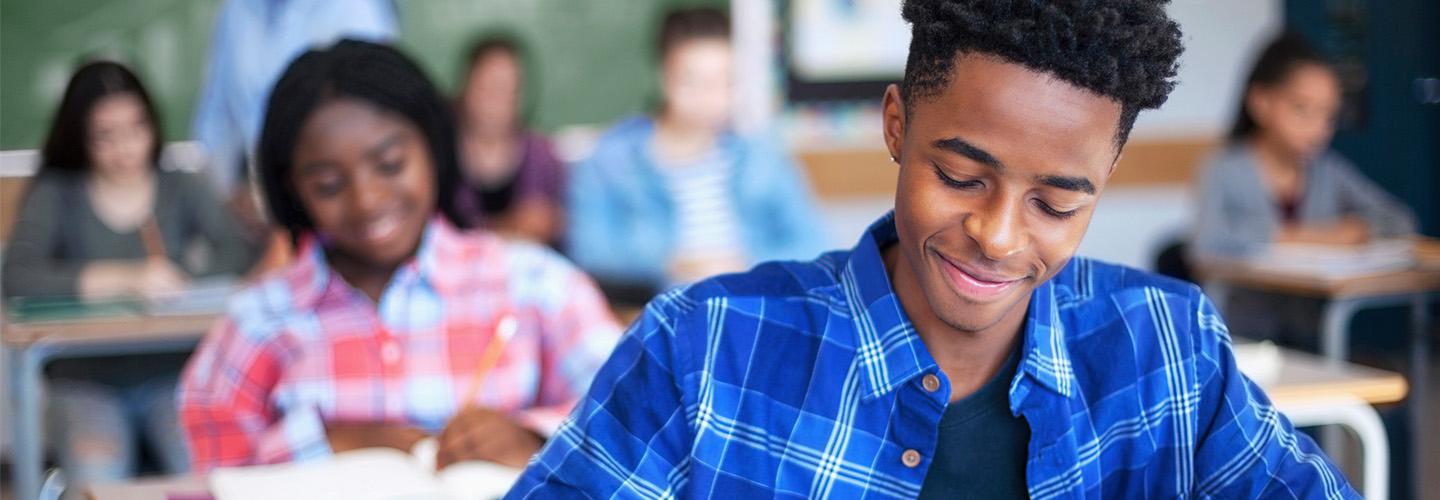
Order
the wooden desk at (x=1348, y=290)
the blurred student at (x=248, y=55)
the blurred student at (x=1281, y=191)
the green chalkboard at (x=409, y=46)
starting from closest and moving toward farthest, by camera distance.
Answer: the blurred student at (x=248, y=55), the wooden desk at (x=1348, y=290), the blurred student at (x=1281, y=191), the green chalkboard at (x=409, y=46)

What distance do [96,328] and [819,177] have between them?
2849mm

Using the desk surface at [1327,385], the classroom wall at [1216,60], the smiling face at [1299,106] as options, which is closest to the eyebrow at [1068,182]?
the desk surface at [1327,385]

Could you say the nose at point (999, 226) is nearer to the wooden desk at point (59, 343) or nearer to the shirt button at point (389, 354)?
the shirt button at point (389, 354)

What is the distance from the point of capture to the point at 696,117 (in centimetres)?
367

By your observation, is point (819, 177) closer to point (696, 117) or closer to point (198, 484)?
point (696, 117)

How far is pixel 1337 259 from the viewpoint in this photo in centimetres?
362

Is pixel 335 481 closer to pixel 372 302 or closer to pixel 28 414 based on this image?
pixel 372 302

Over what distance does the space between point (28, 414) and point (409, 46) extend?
6.75 feet

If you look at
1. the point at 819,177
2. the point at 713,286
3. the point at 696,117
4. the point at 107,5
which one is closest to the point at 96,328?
the point at 696,117

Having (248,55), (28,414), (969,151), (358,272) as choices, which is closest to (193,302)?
(28,414)

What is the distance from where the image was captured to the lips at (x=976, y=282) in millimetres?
1017

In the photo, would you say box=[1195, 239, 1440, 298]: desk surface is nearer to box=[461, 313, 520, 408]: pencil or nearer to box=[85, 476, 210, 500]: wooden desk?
box=[461, 313, 520, 408]: pencil

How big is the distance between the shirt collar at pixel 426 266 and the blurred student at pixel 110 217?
3.63 ft

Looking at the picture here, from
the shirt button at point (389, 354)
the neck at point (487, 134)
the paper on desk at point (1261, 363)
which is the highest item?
the shirt button at point (389, 354)
